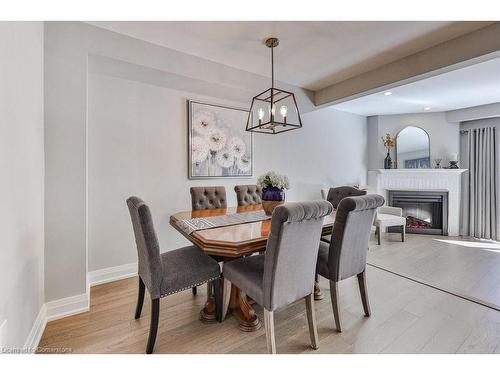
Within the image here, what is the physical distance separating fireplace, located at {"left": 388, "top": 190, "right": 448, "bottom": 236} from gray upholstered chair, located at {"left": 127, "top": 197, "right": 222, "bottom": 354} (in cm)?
449

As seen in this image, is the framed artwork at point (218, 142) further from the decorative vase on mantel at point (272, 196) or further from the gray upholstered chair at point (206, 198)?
the decorative vase on mantel at point (272, 196)

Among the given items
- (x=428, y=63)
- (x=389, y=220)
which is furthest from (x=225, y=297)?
(x=389, y=220)

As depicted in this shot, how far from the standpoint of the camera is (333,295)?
175 centimetres

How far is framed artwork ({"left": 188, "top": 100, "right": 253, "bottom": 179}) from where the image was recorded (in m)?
3.08

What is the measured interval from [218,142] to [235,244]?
2129 mm

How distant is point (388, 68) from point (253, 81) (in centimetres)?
166

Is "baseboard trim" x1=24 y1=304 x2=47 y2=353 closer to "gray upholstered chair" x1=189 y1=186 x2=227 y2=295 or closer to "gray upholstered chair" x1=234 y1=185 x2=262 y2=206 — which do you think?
"gray upholstered chair" x1=189 y1=186 x2=227 y2=295

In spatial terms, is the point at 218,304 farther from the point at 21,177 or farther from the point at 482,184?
the point at 482,184

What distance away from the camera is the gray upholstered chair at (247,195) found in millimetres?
3023

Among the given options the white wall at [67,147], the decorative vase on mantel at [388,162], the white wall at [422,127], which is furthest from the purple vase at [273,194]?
the white wall at [422,127]

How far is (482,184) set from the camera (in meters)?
4.59

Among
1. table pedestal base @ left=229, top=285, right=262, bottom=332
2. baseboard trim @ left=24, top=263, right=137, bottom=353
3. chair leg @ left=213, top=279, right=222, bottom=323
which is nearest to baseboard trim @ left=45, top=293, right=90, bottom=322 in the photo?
baseboard trim @ left=24, top=263, right=137, bottom=353

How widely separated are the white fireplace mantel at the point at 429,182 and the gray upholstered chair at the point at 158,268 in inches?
187
